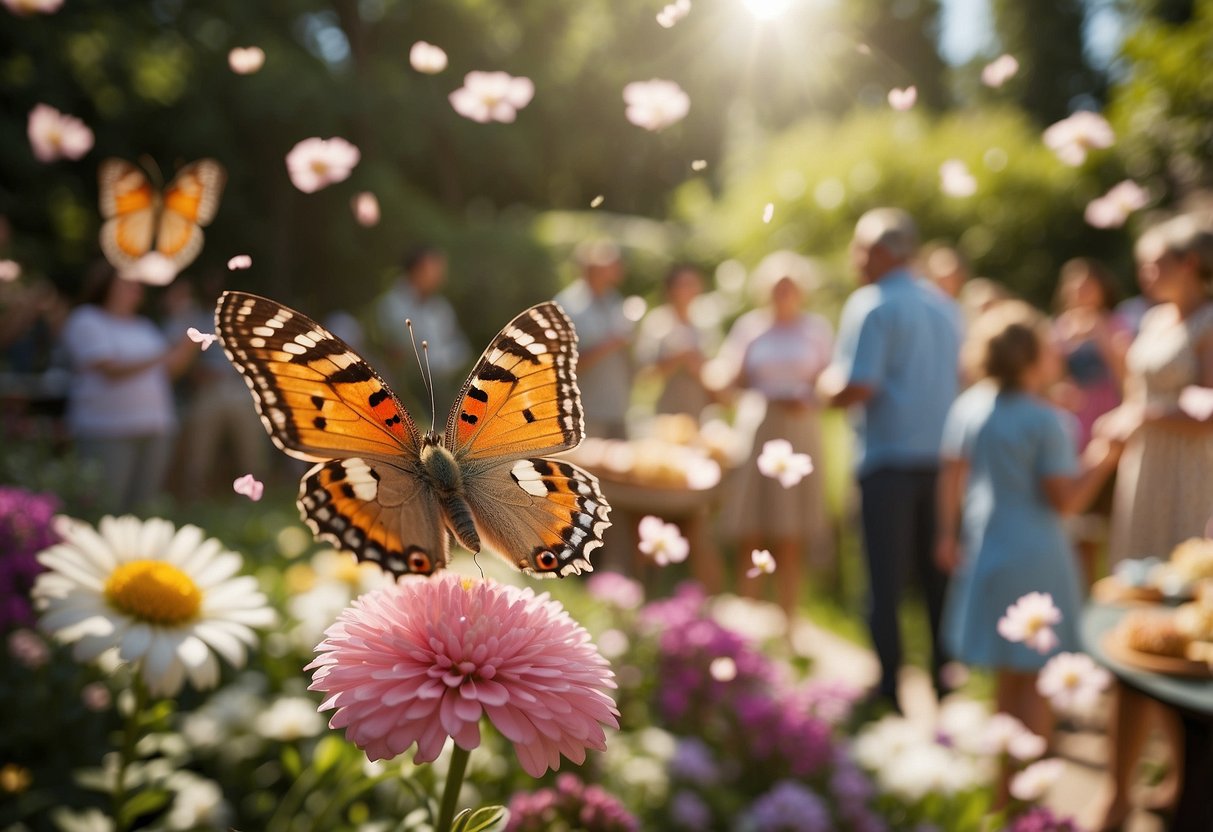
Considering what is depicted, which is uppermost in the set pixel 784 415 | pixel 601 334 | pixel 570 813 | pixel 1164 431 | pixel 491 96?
pixel 601 334

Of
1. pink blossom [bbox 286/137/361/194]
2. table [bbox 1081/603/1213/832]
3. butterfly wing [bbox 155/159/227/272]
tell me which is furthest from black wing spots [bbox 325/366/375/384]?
table [bbox 1081/603/1213/832]

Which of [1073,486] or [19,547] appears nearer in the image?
[19,547]

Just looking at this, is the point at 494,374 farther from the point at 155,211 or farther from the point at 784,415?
the point at 784,415

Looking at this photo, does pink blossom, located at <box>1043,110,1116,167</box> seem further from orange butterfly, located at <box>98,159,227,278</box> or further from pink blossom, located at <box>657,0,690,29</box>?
orange butterfly, located at <box>98,159,227,278</box>

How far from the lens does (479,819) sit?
1022mm

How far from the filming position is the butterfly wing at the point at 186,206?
9.12 ft

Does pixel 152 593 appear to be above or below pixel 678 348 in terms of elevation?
below

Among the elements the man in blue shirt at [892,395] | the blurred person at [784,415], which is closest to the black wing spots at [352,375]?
the man in blue shirt at [892,395]

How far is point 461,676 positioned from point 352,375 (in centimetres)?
56

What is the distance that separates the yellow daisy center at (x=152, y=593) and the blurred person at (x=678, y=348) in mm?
4750

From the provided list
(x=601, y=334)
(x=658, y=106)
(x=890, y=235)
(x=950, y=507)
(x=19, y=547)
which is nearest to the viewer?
(x=658, y=106)

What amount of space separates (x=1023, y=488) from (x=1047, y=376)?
0.51m

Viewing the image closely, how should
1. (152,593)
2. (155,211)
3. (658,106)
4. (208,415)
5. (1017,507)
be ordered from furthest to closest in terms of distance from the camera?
(208,415) < (1017,507) < (155,211) < (658,106) < (152,593)

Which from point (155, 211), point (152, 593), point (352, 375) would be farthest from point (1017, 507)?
point (155, 211)
